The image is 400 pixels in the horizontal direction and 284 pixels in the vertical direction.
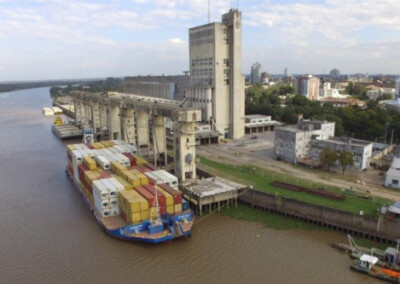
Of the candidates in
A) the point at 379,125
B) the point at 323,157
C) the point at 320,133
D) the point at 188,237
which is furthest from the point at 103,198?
the point at 379,125

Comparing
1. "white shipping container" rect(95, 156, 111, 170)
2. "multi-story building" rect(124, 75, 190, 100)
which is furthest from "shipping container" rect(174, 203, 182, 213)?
"multi-story building" rect(124, 75, 190, 100)

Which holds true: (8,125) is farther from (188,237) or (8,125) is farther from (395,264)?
(395,264)

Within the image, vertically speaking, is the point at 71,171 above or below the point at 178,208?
below

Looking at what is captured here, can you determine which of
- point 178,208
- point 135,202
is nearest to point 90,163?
point 135,202

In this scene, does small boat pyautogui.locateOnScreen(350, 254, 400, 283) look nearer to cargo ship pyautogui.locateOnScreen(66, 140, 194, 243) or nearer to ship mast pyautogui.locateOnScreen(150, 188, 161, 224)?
cargo ship pyautogui.locateOnScreen(66, 140, 194, 243)

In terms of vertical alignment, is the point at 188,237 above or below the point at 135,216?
below

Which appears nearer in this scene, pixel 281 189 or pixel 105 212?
pixel 105 212

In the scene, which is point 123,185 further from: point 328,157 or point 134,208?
point 328,157
